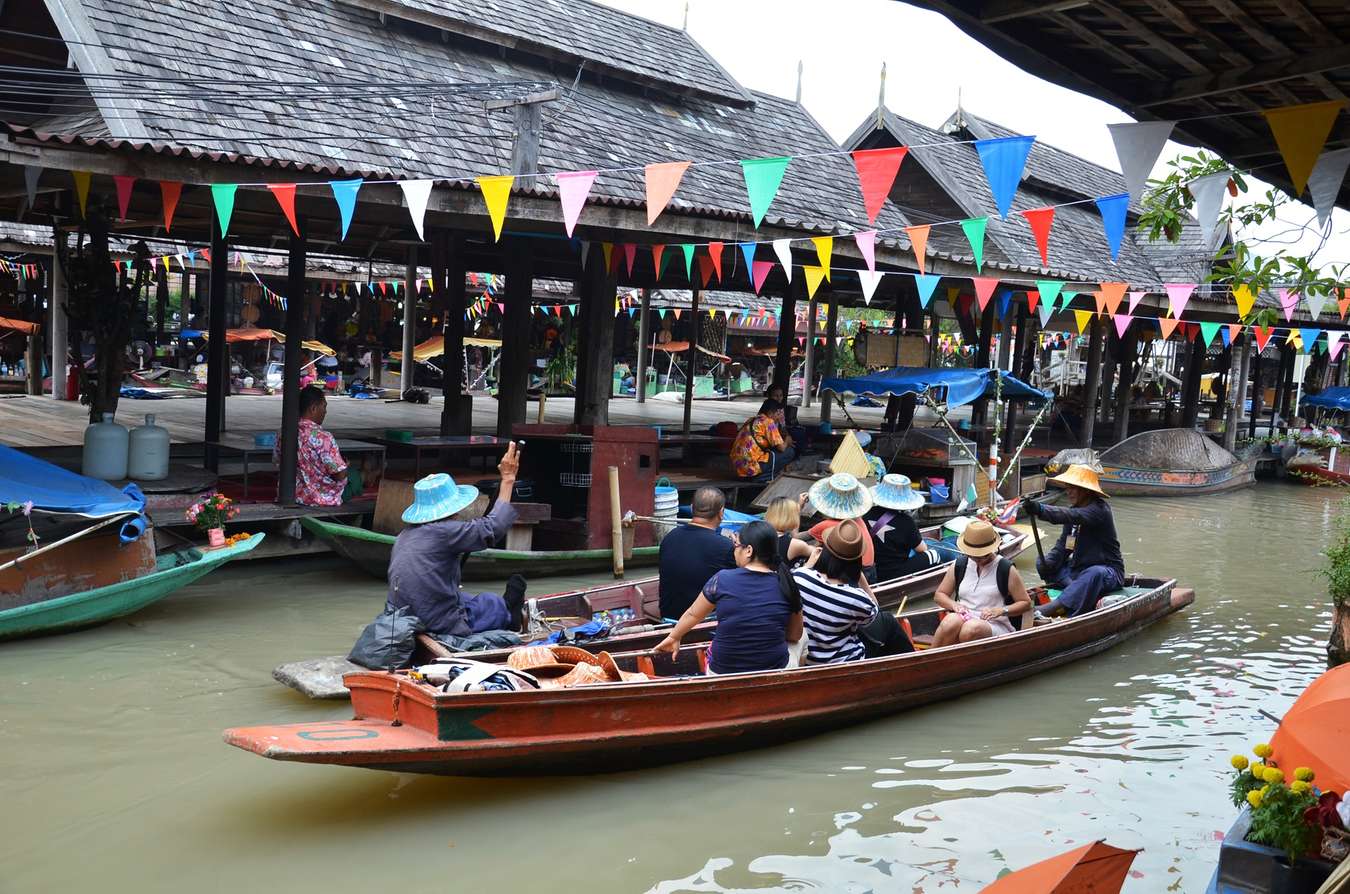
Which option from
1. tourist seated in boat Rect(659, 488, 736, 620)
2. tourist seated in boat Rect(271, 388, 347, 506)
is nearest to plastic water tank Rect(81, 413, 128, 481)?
tourist seated in boat Rect(271, 388, 347, 506)

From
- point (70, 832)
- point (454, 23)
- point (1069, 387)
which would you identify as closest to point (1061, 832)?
point (70, 832)

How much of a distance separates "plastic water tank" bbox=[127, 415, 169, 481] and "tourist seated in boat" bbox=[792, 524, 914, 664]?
5.83 metres

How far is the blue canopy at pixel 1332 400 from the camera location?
2448cm

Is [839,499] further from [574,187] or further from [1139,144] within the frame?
[1139,144]

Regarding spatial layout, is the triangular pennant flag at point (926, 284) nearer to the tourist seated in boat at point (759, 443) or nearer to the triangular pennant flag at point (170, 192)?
the tourist seated in boat at point (759, 443)

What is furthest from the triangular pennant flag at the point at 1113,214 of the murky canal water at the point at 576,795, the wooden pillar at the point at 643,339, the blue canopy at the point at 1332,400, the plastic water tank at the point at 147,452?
the blue canopy at the point at 1332,400

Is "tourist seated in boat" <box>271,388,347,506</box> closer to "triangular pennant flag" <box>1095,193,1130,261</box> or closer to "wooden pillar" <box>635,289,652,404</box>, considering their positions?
"triangular pennant flag" <box>1095,193,1130,261</box>

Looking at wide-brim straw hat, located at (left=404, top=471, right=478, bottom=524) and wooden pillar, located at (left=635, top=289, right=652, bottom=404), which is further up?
wooden pillar, located at (left=635, top=289, right=652, bottom=404)

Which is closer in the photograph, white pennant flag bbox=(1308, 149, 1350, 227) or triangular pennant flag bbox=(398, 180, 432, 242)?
white pennant flag bbox=(1308, 149, 1350, 227)

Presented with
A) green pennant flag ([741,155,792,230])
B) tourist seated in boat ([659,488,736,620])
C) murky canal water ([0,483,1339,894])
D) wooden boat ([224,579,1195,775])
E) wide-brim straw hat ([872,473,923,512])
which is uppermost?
green pennant flag ([741,155,792,230])

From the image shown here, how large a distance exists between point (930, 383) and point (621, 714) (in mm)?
9033

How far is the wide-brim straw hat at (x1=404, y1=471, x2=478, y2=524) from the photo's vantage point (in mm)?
6516

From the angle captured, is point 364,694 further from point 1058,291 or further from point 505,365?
point 1058,291

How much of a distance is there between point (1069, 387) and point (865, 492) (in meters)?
24.8
